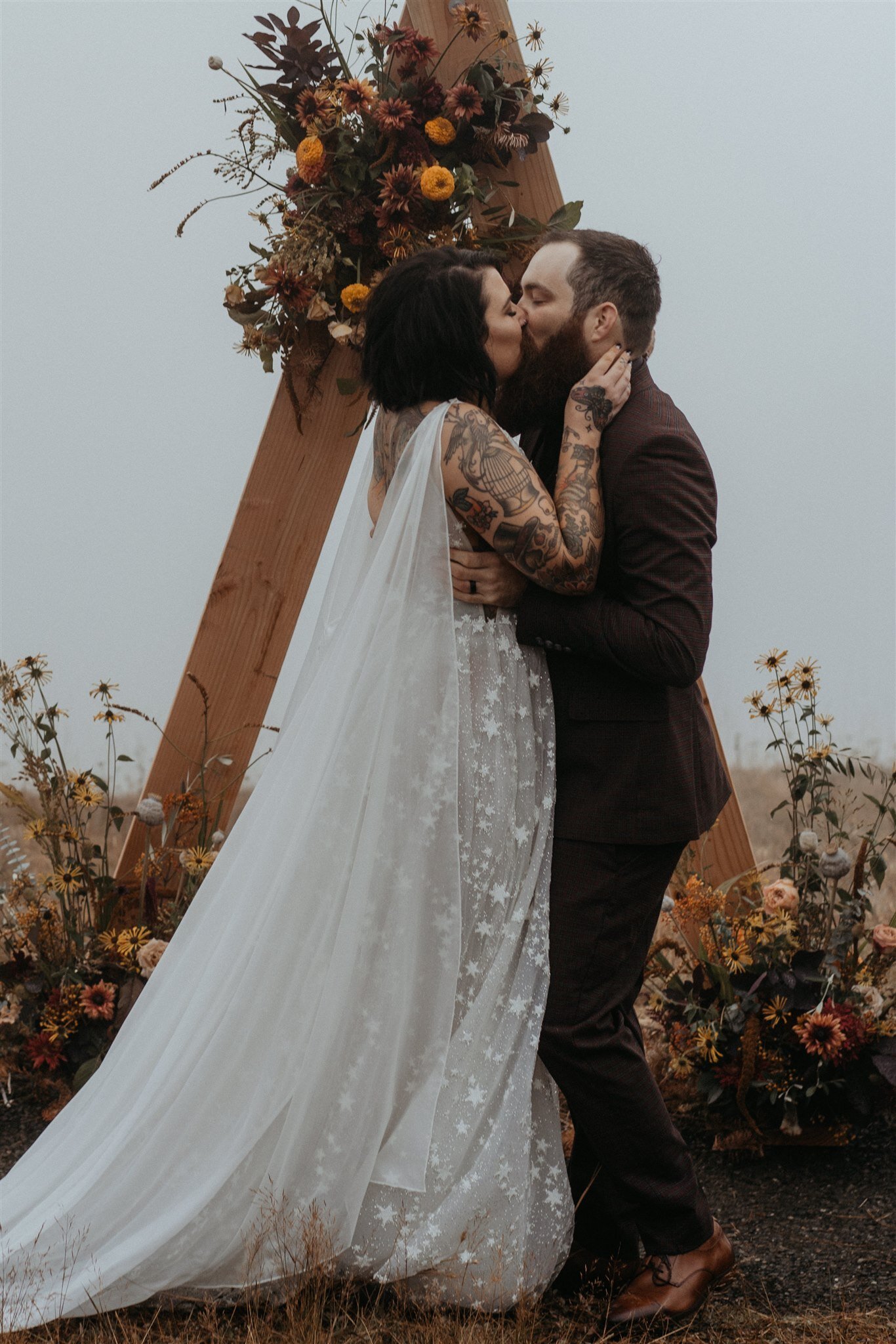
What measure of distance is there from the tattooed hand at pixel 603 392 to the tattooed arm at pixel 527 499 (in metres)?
0.03

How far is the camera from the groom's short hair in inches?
99.3

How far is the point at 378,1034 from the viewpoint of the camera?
2.29 m

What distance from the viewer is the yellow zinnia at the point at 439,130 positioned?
3.24 metres

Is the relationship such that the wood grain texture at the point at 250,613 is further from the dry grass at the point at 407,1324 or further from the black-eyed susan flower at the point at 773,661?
the dry grass at the point at 407,1324

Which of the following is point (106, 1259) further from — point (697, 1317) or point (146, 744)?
point (146, 744)

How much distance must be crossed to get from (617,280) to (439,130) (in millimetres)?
1042

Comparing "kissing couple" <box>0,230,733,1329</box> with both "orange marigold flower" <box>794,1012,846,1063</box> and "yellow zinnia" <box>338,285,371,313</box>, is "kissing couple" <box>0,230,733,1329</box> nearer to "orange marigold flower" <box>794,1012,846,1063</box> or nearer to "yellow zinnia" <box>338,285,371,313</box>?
"orange marigold flower" <box>794,1012,846,1063</box>

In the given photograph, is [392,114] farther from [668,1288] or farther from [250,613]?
[668,1288]

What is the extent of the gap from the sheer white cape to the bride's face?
0.20 meters

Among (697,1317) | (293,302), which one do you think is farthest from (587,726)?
(293,302)

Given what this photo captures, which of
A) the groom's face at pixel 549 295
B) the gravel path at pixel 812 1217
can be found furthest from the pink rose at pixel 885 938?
the groom's face at pixel 549 295

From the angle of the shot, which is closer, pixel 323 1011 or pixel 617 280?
pixel 323 1011

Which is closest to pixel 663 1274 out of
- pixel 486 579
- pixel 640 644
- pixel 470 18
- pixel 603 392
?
pixel 640 644

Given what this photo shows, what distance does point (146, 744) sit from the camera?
5469 mm
